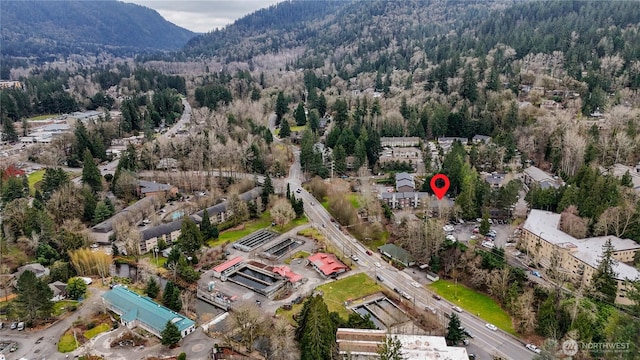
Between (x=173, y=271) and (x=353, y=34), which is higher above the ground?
(x=353, y=34)

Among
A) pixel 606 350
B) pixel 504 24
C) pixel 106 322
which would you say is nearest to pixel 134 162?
pixel 106 322

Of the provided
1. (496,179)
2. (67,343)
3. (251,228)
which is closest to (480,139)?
(496,179)

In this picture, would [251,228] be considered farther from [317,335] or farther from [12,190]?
[12,190]

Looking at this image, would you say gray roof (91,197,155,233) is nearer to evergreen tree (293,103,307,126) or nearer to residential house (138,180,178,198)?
residential house (138,180,178,198)

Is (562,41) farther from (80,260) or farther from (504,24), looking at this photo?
(80,260)

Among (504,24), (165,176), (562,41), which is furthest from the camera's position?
(504,24)

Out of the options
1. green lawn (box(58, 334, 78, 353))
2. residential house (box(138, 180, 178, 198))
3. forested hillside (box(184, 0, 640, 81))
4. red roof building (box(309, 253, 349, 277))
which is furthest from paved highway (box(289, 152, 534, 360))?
forested hillside (box(184, 0, 640, 81))

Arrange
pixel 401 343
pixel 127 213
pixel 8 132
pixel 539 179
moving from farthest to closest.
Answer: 1. pixel 8 132
2. pixel 539 179
3. pixel 127 213
4. pixel 401 343
